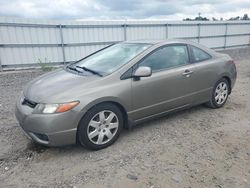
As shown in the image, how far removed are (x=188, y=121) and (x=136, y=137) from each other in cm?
114

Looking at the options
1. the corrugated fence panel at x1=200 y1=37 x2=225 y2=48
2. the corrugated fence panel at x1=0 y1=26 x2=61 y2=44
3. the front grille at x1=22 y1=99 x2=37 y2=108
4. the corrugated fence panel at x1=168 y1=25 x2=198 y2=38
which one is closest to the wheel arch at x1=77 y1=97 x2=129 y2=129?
the front grille at x1=22 y1=99 x2=37 y2=108

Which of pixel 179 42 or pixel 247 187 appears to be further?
pixel 179 42

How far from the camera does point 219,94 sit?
4.65 m

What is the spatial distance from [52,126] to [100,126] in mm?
647

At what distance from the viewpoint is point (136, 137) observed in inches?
140

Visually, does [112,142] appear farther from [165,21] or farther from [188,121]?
[165,21]

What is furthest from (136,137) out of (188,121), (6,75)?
(6,75)

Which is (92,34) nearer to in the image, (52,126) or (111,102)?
(111,102)

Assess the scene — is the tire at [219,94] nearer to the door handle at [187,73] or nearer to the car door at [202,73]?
the car door at [202,73]

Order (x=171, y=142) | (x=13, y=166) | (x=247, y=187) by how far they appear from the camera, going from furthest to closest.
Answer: (x=171, y=142), (x=13, y=166), (x=247, y=187)

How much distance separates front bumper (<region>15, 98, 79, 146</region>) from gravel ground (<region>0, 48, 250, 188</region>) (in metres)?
0.28

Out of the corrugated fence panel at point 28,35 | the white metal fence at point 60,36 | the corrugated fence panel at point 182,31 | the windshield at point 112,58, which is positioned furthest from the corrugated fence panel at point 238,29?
the windshield at point 112,58

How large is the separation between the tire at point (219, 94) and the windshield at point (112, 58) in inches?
70.8

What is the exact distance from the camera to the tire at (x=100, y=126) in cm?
298
